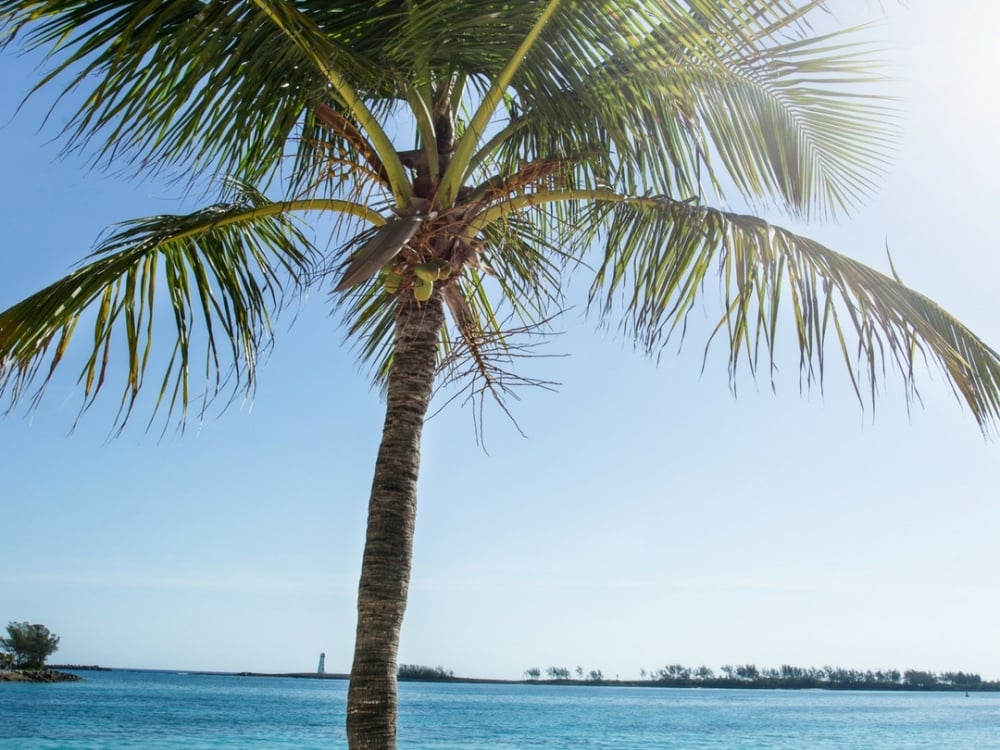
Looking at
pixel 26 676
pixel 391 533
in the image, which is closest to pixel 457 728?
pixel 391 533

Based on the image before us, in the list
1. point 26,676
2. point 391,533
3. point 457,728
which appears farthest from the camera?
point 26,676

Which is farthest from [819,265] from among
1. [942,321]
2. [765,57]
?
[765,57]

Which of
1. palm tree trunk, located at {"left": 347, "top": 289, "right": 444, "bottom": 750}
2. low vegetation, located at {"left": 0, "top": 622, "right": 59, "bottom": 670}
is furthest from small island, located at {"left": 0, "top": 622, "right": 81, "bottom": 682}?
palm tree trunk, located at {"left": 347, "top": 289, "right": 444, "bottom": 750}

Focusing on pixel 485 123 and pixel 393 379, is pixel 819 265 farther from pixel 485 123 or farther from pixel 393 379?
pixel 393 379

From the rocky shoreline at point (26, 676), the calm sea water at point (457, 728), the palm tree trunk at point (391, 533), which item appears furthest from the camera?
the rocky shoreline at point (26, 676)

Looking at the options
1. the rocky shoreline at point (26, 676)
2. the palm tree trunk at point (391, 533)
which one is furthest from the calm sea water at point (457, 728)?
the palm tree trunk at point (391, 533)

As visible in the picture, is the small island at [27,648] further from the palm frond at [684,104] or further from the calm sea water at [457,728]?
the palm frond at [684,104]

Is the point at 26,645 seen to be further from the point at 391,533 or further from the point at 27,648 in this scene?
the point at 391,533

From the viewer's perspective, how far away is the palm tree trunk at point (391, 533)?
12.0ft

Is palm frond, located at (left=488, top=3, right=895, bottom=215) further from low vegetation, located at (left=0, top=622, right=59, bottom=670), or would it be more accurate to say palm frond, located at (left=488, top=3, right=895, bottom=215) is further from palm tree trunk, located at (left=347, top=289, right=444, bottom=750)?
low vegetation, located at (left=0, top=622, right=59, bottom=670)

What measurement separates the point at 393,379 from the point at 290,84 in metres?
1.63

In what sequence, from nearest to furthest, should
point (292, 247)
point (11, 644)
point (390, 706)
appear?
point (390, 706) < point (292, 247) < point (11, 644)

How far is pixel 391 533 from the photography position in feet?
12.8

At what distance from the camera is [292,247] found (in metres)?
5.36
